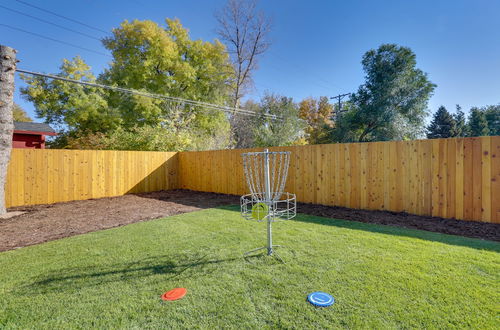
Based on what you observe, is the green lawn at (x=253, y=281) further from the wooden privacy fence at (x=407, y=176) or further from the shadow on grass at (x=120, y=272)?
the wooden privacy fence at (x=407, y=176)

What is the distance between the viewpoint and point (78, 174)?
6.28 metres

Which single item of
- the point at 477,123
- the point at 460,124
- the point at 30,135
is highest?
the point at 460,124

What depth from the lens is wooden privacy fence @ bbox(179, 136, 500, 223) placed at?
11.1ft

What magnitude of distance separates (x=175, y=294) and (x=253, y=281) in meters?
0.61

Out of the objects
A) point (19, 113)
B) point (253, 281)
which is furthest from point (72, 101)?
point (253, 281)

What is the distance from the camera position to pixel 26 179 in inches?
219

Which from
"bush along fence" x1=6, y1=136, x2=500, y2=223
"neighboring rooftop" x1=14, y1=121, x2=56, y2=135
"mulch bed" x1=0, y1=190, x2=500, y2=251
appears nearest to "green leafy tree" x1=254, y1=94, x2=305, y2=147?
"bush along fence" x1=6, y1=136, x2=500, y2=223

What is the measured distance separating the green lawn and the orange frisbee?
0.15 ft

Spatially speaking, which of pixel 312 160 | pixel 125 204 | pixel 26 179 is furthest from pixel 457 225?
pixel 26 179

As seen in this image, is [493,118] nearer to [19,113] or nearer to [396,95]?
[396,95]

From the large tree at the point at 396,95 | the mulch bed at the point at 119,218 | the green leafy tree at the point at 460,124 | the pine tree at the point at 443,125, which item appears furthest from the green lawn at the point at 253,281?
the green leafy tree at the point at 460,124

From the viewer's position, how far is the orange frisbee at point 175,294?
1.71 meters

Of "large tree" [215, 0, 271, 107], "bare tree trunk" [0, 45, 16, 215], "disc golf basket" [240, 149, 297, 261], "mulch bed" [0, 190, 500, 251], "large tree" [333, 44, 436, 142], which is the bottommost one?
"mulch bed" [0, 190, 500, 251]

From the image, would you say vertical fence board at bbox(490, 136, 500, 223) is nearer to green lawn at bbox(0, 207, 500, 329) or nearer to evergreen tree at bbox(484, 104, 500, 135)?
green lawn at bbox(0, 207, 500, 329)
